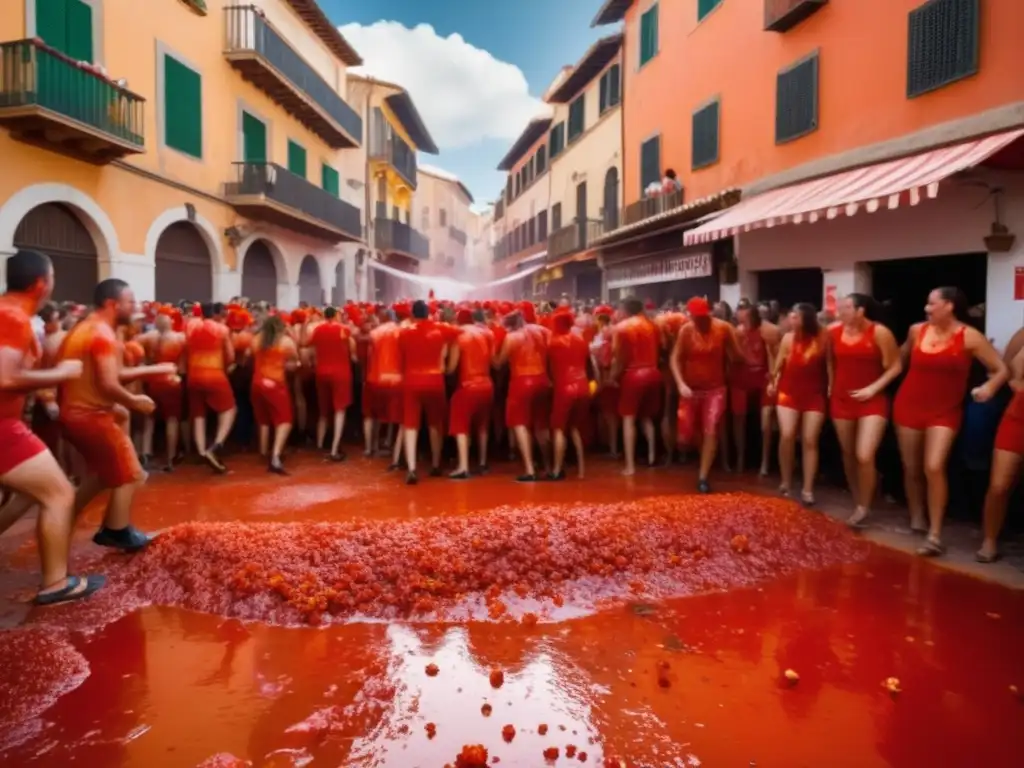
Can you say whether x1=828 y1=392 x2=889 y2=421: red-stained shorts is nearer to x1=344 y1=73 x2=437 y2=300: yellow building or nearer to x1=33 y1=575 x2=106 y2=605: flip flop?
x1=33 y1=575 x2=106 y2=605: flip flop

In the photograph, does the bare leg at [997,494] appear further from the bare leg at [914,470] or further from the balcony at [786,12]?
the balcony at [786,12]

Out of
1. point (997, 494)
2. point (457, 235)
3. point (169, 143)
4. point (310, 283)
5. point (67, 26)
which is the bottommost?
point (997, 494)

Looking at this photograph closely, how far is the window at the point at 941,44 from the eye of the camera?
8.66 meters

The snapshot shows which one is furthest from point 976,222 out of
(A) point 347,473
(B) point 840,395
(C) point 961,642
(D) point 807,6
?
(A) point 347,473

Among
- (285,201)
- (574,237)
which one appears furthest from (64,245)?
(574,237)

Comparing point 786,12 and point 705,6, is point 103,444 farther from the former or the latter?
point 705,6

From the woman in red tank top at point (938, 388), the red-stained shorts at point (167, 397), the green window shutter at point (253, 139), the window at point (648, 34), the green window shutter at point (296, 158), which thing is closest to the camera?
the woman in red tank top at point (938, 388)

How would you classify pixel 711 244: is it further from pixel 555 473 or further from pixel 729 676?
pixel 729 676

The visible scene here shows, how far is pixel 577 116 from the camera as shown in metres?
28.1

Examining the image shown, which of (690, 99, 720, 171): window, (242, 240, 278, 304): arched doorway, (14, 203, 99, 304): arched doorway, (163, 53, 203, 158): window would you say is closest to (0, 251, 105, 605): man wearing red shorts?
(14, 203, 99, 304): arched doorway

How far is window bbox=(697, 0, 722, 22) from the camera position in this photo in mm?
15438

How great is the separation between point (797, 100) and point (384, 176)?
83.9 ft

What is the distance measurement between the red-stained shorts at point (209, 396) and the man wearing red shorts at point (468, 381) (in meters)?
2.57

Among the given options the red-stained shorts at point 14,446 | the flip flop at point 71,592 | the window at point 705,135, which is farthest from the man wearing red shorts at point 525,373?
the window at point 705,135
